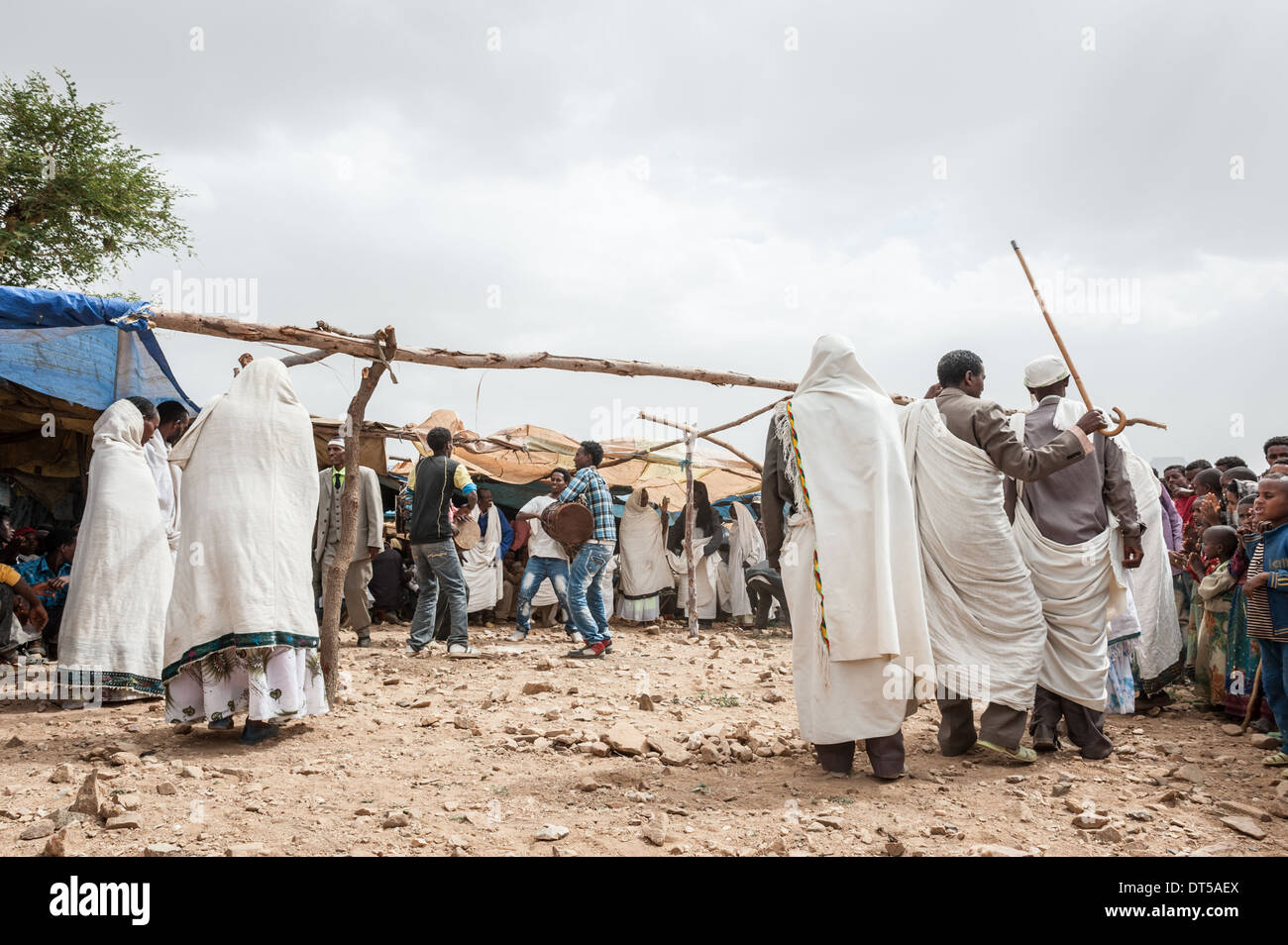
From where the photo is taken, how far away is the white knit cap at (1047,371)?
5.08 meters

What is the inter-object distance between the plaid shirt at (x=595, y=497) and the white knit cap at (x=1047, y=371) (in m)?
4.48

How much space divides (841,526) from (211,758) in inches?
125

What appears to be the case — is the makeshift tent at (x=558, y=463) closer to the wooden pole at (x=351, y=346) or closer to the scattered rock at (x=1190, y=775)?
the wooden pole at (x=351, y=346)

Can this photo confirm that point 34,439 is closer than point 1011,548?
No

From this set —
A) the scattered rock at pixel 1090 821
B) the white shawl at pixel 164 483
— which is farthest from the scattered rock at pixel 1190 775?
the white shawl at pixel 164 483

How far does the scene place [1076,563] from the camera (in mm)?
4641

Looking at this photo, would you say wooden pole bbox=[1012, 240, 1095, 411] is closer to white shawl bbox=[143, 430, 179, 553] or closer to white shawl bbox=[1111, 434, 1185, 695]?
white shawl bbox=[1111, 434, 1185, 695]

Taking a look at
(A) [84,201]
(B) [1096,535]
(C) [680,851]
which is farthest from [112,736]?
(A) [84,201]

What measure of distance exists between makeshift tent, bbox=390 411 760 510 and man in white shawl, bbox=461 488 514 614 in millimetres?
1061

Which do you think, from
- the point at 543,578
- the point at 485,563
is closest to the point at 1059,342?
the point at 543,578

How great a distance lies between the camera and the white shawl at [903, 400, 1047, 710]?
4.48 meters

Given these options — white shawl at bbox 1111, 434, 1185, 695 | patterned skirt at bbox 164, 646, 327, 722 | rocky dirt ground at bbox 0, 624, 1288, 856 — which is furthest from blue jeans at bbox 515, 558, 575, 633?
white shawl at bbox 1111, 434, 1185, 695
